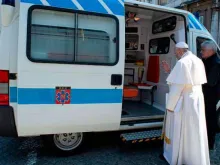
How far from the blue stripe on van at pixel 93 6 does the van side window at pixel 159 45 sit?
1.96 metres

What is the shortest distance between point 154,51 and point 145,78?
0.70 m

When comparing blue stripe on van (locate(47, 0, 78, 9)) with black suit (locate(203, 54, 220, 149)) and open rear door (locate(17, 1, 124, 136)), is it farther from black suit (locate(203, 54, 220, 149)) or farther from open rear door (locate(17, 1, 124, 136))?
black suit (locate(203, 54, 220, 149))

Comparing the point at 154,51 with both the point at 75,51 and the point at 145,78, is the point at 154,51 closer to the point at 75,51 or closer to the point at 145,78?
the point at 145,78

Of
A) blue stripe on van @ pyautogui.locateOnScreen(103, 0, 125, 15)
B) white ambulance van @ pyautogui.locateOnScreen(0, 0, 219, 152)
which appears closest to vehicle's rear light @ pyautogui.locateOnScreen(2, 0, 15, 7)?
white ambulance van @ pyautogui.locateOnScreen(0, 0, 219, 152)

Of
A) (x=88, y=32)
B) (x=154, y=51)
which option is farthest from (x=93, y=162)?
(x=154, y=51)

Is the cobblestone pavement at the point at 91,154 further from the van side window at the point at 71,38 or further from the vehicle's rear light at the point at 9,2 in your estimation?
the vehicle's rear light at the point at 9,2

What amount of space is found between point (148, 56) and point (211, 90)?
1.90 metres

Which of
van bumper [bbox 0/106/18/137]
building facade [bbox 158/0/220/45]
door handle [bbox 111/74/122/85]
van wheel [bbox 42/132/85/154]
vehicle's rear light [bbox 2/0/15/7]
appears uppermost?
building facade [bbox 158/0/220/45]

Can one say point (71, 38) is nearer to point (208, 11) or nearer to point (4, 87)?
point (4, 87)

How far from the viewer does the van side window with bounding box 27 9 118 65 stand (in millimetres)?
3223

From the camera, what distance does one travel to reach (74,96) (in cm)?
340

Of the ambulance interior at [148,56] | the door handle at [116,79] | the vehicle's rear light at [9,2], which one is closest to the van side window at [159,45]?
the ambulance interior at [148,56]

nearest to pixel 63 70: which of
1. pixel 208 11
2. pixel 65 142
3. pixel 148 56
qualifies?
pixel 65 142

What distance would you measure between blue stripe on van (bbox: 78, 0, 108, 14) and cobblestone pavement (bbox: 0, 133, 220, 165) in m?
2.21
